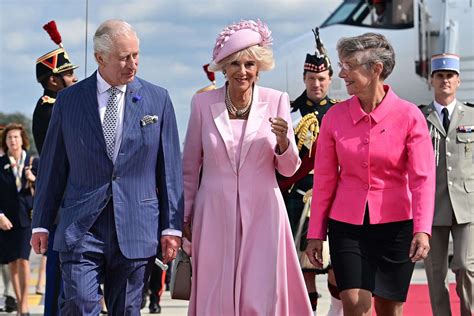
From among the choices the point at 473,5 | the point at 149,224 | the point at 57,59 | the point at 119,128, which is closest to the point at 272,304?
the point at 149,224

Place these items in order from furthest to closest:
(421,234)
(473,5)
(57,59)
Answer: (473,5) < (57,59) < (421,234)

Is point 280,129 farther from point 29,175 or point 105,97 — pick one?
point 29,175

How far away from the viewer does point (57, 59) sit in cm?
784

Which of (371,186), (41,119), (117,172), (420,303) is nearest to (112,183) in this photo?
(117,172)

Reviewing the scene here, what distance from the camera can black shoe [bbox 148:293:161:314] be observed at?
10641 millimetres

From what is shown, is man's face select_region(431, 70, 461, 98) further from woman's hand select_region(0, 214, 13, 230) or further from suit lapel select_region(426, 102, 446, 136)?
woman's hand select_region(0, 214, 13, 230)

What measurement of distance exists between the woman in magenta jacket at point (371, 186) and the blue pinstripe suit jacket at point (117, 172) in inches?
29.0

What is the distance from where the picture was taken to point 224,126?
20.5 feet

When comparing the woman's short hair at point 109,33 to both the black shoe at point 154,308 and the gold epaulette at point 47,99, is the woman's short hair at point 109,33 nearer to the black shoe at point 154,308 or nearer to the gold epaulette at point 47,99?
the gold epaulette at point 47,99

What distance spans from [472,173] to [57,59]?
A: 2.72 m

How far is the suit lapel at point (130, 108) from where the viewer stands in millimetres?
5945

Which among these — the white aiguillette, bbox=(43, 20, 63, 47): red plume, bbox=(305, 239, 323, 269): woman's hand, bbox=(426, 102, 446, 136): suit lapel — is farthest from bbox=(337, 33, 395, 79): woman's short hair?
bbox=(43, 20, 63, 47): red plume

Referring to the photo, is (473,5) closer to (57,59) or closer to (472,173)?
(472,173)

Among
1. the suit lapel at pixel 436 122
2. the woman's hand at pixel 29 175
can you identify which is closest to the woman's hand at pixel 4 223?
the woman's hand at pixel 29 175
